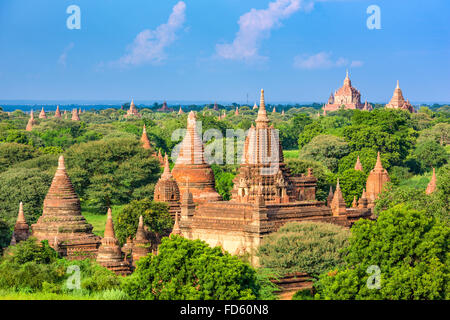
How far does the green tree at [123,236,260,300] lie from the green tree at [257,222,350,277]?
9.65ft

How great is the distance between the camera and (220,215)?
39.8m

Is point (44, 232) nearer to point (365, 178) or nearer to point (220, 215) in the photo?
point (220, 215)

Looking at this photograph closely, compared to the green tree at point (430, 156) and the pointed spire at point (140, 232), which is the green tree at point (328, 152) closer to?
the green tree at point (430, 156)

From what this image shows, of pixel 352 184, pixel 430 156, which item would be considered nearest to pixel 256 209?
pixel 352 184

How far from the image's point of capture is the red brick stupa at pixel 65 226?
4325 cm

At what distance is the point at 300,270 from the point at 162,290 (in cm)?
605

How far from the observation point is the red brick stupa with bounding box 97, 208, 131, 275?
131ft

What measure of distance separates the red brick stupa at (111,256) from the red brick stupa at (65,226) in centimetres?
223

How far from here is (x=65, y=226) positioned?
44.6m

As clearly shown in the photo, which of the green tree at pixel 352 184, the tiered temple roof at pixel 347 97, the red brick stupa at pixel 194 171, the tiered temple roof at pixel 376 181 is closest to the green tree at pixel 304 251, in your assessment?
the red brick stupa at pixel 194 171

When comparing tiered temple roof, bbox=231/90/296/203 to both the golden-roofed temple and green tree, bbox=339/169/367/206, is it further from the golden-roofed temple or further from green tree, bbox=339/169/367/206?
green tree, bbox=339/169/367/206

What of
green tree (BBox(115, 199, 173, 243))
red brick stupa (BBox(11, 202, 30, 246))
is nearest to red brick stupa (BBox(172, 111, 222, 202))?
green tree (BBox(115, 199, 173, 243))

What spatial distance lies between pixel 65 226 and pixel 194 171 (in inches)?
401
